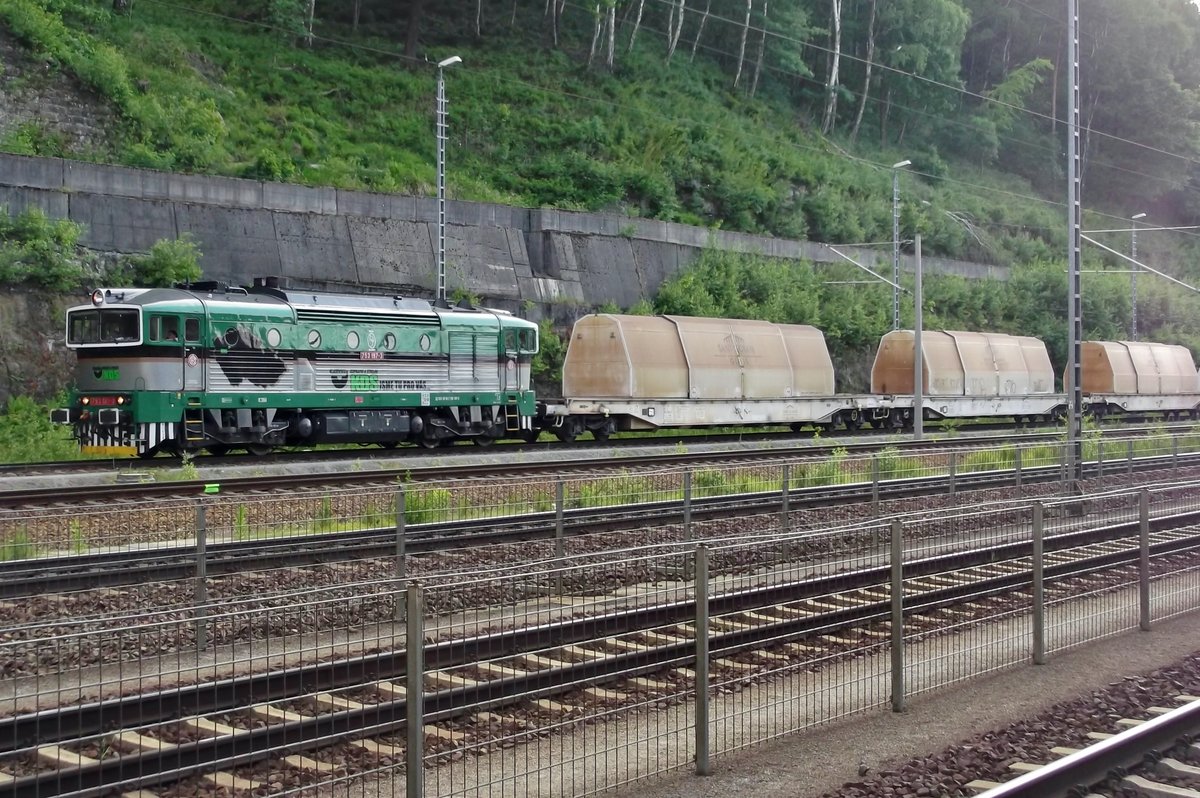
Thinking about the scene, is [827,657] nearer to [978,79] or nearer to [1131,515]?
[1131,515]

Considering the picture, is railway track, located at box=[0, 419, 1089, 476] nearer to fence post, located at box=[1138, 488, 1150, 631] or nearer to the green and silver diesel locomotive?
the green and silver diesel locomotive

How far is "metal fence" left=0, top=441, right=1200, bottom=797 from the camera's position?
654 centimetres

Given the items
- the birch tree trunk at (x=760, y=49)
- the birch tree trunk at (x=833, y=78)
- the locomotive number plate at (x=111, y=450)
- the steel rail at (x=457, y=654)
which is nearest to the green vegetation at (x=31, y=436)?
the locomotive number plate at (x=111, y=450)

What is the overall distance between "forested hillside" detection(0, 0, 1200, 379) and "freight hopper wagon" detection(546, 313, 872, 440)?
29.5 feet

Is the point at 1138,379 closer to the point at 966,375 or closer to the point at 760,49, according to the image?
the point at 966,375

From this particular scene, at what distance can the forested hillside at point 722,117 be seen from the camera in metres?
41.8

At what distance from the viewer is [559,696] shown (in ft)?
26.9

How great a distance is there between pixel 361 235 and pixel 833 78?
140 feet

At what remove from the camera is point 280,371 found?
79.3ft

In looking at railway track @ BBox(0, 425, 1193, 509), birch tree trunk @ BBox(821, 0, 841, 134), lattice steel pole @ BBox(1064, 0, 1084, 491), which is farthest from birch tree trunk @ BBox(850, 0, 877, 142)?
lattice steel pole @ BBox(1064, 0, 1084, 491)

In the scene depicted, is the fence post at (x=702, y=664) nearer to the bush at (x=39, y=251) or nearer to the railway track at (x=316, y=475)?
the railway track at (x=316, y=475)

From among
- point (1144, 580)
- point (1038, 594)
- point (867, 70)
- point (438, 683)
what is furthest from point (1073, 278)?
point (867, 70)

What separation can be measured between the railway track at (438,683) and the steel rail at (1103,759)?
1.97 meters

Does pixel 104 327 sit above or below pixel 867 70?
below
